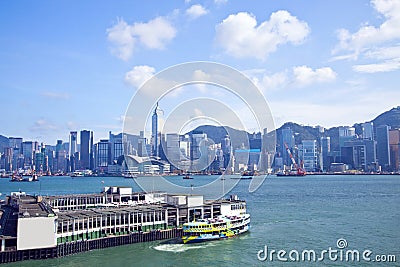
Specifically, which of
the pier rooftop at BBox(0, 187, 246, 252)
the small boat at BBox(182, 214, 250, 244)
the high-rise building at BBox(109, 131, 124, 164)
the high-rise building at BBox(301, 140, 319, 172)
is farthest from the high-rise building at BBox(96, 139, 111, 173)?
the small boat at BBox(182, 214, 250, 244)

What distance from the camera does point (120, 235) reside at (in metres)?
17.1

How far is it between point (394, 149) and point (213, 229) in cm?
10837

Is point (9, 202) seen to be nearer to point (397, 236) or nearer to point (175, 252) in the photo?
point (175, 252)

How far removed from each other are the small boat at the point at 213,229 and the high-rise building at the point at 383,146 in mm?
104097

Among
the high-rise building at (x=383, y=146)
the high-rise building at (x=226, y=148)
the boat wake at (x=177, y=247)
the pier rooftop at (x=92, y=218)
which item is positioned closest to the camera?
the pier rooftop at (x=92, y=218)

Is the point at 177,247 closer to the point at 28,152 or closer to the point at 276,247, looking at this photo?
the point at 276,247

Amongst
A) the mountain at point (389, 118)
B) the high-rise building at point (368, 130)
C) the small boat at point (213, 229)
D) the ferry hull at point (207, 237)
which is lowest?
the ferry hull at point (207, 237)

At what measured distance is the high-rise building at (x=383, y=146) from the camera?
366 ft

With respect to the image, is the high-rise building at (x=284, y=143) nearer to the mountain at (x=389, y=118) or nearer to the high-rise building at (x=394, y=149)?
the high-rise building at (x=394, y=149)

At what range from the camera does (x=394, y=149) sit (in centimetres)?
11194

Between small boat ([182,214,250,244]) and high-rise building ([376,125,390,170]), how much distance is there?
10410cm

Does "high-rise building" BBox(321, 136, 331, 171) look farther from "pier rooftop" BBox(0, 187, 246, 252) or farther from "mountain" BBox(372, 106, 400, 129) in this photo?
"pier rooftop" BBox(0, 187, 246, 252)

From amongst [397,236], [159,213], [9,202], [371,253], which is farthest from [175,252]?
[9,202]

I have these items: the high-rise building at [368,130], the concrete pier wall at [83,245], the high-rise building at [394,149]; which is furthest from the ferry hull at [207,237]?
the high-rise building at [368,130]
